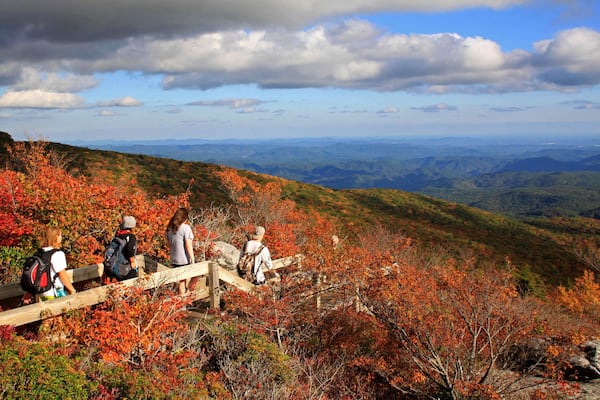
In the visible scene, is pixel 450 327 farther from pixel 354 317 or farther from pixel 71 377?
pixel 71 377

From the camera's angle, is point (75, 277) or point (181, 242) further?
point (181, 242)

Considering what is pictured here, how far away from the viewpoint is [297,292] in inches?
314

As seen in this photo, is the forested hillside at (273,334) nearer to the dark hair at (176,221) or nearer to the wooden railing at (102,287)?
the wooden railing at (102,287)

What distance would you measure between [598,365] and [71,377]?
12.0 meters

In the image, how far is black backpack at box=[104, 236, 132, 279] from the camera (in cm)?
656

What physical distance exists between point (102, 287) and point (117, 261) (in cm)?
88

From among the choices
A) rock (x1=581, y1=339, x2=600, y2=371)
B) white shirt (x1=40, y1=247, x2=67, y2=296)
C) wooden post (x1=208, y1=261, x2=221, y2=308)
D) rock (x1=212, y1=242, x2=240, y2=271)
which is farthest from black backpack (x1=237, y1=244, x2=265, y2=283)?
rock (x1=581, y1=339, x2=600, y2=371)

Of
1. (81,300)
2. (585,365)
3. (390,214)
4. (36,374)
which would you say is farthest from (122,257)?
(390,214)

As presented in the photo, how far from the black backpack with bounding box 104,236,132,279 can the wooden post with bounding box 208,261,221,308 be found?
129cm

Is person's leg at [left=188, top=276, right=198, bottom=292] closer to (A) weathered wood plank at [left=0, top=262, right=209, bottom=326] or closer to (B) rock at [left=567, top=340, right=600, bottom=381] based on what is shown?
(A) weathered wood plank at [left=0, top=262, right=209, bottom=326]

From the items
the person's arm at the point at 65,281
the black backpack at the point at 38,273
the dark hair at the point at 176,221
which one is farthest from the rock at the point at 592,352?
the black backpack at the point at 38,273

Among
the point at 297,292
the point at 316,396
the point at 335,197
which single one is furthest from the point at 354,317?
the point at 335,197

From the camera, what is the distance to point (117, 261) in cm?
659

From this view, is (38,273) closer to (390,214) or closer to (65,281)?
(65,281)
